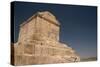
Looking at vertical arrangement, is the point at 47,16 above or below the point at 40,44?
above

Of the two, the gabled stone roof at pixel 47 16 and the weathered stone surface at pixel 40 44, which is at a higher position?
the gabled stone roof at pixel 47 16

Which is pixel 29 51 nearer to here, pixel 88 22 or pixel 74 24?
pixel 74 24

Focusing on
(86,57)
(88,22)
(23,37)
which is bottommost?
(86,57)

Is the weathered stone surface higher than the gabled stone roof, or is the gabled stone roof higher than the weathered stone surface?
the gabled stone roof

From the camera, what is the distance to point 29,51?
230 centimetres

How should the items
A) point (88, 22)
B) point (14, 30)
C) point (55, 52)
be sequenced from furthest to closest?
point (88, 22) < point (55, 52) < point (14, 30)

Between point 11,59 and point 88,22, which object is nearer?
point 11,59

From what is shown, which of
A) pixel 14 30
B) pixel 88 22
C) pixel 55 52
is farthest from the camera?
pixel 88 22

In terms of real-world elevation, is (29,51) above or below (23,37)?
below

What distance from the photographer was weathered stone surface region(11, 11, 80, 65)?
2.27 metres

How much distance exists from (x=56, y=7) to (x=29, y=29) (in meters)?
0.39

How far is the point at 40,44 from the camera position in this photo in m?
2.35

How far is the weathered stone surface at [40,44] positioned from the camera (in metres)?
2.27
